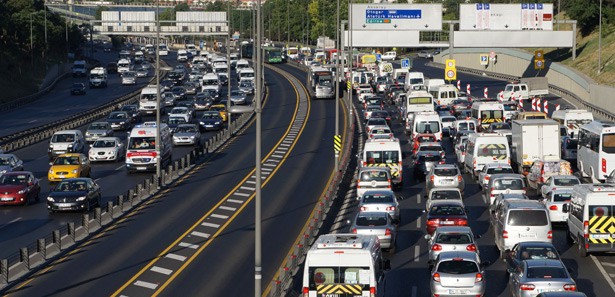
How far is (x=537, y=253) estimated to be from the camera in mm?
32875

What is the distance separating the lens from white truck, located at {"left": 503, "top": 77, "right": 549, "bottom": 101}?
97.4m

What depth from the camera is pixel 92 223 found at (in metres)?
44.5

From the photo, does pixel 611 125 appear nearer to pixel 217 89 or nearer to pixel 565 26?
pixel 217 89

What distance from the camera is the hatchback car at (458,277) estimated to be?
99.9 ft

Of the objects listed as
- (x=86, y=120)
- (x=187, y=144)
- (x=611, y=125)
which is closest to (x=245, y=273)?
(x=611, y=125)

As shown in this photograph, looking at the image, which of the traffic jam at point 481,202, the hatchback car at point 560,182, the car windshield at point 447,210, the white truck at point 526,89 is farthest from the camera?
the white truck at point 526,89

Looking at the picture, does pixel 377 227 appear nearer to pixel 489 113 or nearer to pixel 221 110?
pixel 489 113

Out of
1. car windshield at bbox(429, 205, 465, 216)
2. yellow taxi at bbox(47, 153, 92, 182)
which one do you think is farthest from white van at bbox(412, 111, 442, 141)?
car windshield at bbox(429, 205, 465, 216)

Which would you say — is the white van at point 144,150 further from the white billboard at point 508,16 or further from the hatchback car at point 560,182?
the white billboard at point 508,16

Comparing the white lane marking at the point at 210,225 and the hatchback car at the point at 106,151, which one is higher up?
the hatchback car at the point at 106,151

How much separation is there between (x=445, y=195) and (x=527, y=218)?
8519 mm

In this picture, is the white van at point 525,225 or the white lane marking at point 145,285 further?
the white van at point 525,225

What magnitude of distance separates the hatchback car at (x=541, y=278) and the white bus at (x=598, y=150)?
22.3m

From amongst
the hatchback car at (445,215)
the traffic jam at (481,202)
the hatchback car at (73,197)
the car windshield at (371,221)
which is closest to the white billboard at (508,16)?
the traffic jam at (481,202)
